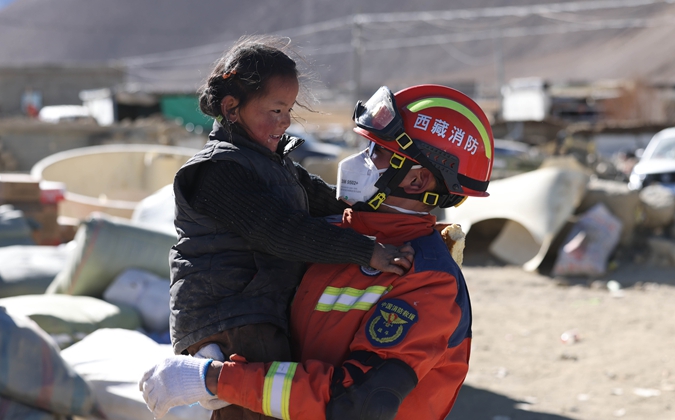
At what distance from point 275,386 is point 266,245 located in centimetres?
31

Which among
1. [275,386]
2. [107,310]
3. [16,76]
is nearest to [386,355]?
[275,386]

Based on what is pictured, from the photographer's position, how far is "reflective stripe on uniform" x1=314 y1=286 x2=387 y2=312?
5.67 feet

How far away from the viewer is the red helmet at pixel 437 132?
5.86ft

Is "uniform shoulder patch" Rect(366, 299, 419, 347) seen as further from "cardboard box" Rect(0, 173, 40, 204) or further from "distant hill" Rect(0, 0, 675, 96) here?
"distant hill" Rect(0, 0, 675, 96)

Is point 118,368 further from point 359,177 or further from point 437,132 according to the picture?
point 437,132

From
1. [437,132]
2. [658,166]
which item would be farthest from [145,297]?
[658,166]

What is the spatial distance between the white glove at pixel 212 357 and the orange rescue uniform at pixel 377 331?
2.7 inches

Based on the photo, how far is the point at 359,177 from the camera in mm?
1862

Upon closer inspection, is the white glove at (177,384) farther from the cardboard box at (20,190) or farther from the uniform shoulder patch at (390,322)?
the cardboard box at (20,190)

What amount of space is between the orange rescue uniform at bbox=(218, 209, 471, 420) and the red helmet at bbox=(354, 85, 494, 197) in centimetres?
15

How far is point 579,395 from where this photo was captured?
5.10 metres

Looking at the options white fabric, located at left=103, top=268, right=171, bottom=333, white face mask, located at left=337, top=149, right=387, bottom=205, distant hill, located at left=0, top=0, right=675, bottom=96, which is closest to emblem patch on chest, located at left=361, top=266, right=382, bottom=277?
white face mask, located at left=337, top=149, right=387, bottom=205

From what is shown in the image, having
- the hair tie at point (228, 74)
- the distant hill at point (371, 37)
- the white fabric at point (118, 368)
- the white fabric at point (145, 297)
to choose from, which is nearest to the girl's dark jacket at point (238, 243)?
the hair tie at point (228, 74)

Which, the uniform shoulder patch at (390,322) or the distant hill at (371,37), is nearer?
the uniform shoulder patch at (390,322)
